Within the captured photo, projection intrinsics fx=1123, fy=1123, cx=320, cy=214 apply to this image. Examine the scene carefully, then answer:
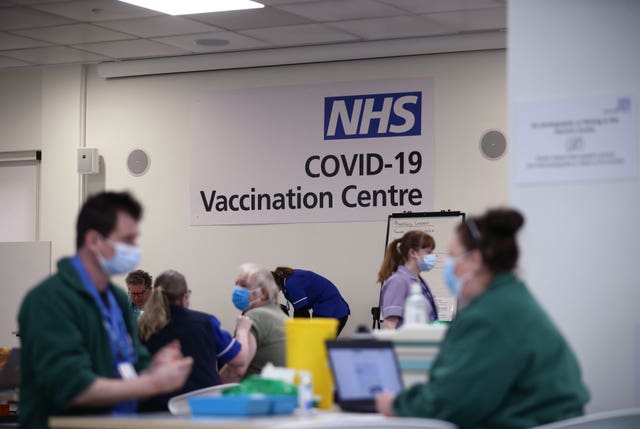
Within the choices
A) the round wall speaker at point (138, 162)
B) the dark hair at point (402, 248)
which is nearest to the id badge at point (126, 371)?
the dark hair at point (402, 248)

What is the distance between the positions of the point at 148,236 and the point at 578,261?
7328 millimetres

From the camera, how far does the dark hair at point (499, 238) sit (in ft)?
11.7

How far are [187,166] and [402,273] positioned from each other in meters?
4.02

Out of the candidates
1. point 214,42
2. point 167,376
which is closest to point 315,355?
point 167,376

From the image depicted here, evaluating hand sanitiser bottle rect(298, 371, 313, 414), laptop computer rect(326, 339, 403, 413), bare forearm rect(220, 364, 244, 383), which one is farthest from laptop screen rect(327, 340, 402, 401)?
bare forearm rect(220, 364, 244, 383)

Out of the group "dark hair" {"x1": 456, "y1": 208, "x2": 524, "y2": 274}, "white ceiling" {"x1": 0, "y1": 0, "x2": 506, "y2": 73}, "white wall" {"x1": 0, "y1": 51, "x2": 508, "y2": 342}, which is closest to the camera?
"dark hair" {"x1": 456, "y1": 208, "x2": 524, "y2": 274}

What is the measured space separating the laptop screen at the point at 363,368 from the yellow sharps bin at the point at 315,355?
200 millimetres

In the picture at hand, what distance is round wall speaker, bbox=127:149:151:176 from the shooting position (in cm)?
1123

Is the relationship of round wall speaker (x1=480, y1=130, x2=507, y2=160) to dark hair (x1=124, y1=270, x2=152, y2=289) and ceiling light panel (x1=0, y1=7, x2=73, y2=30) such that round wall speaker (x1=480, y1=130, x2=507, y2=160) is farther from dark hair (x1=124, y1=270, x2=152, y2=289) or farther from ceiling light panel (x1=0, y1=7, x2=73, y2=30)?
ceiling light panel (x1=0, y1=7, x2=73, y2=30)

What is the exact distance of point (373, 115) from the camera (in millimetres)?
10312

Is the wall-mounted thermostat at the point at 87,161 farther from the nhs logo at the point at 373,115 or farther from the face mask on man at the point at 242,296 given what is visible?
the face mask on man at the point at 242,296

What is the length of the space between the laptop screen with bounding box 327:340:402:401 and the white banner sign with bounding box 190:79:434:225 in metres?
6.20

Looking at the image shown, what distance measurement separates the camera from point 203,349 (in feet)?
18.6

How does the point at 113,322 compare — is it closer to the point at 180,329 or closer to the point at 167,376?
the point at 167,376
